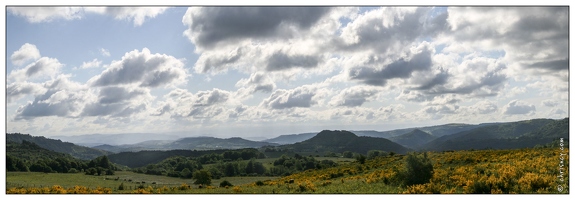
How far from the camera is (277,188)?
132 feet

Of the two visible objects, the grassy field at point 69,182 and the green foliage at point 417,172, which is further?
the grassy field at point 69,182

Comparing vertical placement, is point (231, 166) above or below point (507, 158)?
below

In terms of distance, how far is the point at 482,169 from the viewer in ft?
127

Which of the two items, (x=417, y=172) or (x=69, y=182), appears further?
(x=69, y=182)

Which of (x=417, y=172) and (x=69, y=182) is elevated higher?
(x=417, y=172)

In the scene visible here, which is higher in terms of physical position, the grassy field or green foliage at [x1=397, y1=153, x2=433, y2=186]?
green foliage at [x1=397, y1=153, x2=433, y2=186]

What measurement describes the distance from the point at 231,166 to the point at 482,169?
514 feet

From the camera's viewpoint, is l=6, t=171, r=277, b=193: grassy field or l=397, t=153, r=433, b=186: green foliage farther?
l=6, t=171, r=277, b=193: grassy field

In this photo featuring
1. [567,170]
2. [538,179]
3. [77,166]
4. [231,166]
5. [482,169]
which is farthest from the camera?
[231,166]

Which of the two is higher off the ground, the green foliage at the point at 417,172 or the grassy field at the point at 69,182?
the green foliage at the point at 417,172

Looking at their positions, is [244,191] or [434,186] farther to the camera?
[244,191]

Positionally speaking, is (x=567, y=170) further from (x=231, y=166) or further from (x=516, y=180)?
(x=231, y=166)
